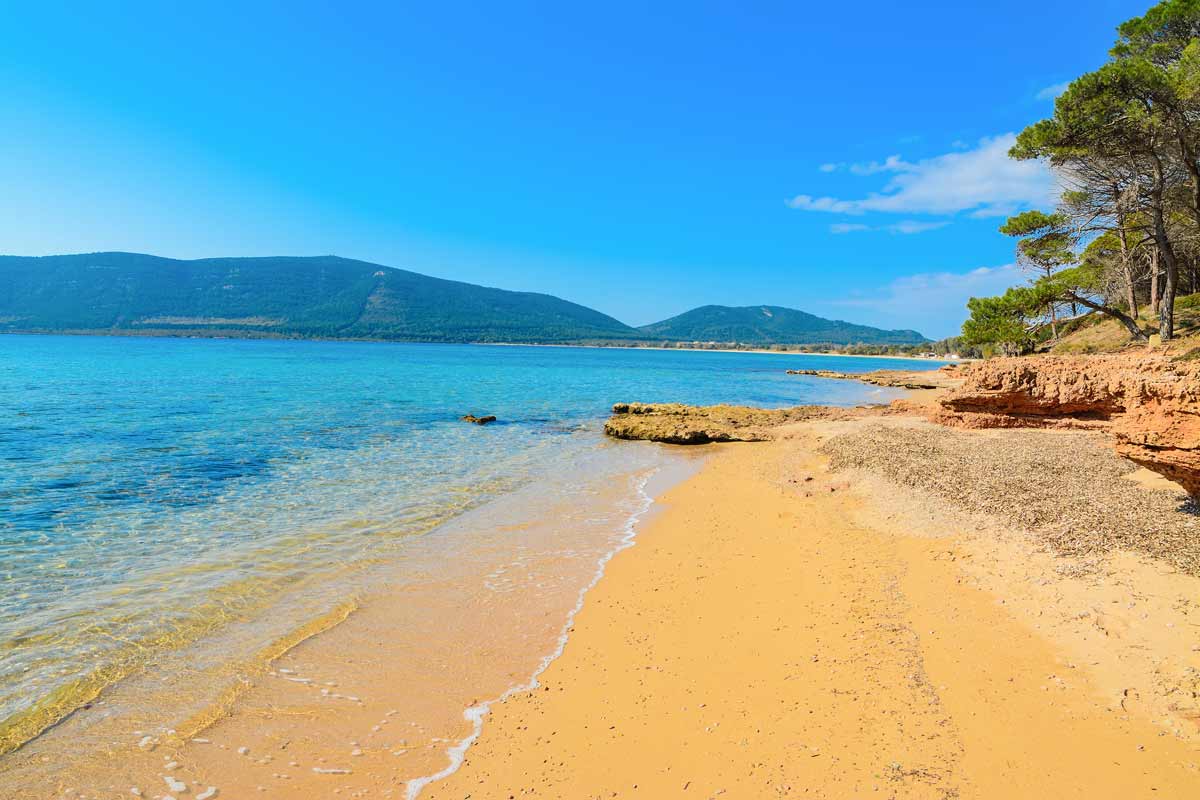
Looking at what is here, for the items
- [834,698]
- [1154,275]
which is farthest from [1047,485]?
[1154,275]

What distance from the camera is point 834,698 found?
4.51 m

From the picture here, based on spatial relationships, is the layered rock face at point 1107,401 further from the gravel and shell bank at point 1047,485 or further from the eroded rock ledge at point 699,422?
the eroded rock ledge at point 699,422

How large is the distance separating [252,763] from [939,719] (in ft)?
16.8

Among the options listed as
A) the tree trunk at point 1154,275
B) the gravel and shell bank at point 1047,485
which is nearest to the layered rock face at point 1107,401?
the gravel and shell bank at point 1047,485

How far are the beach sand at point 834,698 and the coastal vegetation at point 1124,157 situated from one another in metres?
17.0

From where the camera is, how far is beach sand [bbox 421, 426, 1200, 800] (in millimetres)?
3635

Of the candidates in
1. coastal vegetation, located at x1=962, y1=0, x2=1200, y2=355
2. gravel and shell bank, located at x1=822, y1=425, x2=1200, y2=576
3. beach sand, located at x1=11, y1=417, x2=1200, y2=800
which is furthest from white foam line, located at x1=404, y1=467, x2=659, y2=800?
coastal vegetation, located at x1=962, y1=0, x2=1200, y2=355

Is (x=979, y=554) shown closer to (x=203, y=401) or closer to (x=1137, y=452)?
(x=1137, y=452)

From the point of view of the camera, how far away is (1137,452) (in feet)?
22.0

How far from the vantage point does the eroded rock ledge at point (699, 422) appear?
20.4 meters

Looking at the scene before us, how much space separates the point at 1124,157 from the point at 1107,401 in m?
11.2

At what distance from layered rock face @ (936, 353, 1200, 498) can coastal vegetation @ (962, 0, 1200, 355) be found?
253 inches

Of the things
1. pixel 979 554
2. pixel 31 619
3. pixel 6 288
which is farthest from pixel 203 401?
pixel 6 288

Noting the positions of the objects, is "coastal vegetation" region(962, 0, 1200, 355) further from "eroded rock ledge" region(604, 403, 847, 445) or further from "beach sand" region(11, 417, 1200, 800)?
"beach sand" region(11, 417, 1200, 800)
